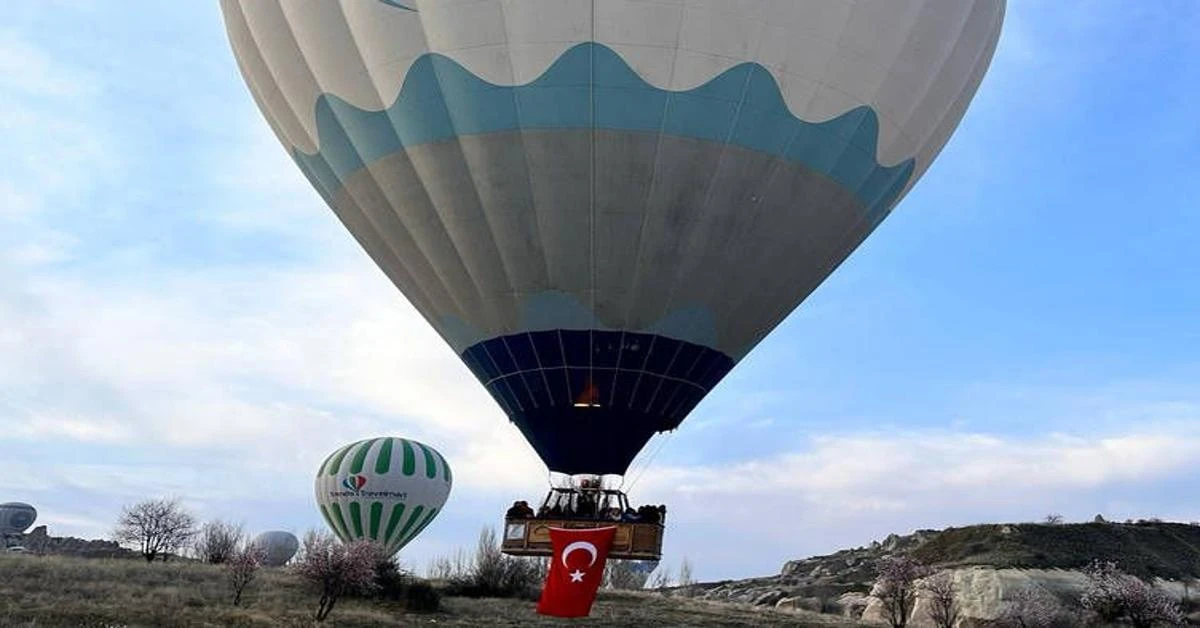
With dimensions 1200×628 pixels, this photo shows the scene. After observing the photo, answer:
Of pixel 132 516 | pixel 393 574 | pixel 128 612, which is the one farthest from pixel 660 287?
pixel 132 516

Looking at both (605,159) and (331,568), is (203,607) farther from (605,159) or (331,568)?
(605,159)

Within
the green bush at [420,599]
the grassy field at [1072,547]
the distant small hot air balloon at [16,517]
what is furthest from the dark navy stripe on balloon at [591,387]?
the distant small hot air balloon at [16,517]

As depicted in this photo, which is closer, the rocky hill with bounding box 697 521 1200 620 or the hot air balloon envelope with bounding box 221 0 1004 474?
the hot air balloon envelope with bounding box 221 0 1004 474

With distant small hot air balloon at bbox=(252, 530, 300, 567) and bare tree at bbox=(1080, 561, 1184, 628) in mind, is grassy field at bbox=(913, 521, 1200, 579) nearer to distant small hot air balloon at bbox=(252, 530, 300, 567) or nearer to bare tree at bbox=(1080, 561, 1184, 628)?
bare tree at bbox=(1080, 561, 1184, 628)

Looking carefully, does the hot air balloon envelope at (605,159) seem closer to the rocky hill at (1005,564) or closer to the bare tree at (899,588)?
the bare tree at (899,588)

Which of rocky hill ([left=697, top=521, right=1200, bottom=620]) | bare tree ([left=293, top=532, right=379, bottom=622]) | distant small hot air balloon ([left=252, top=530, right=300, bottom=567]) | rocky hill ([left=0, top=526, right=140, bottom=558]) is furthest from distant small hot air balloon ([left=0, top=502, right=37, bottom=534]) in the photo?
bare tree ([left=293, top=532, right=379, bottom=622])

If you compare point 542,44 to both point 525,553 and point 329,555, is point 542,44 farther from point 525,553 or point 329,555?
point 329,555

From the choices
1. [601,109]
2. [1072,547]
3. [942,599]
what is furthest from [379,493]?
[1072,547]
